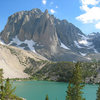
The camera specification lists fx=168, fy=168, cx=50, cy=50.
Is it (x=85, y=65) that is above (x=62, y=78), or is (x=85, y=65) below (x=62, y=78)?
above

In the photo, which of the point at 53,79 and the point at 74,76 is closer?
the point at 74,76

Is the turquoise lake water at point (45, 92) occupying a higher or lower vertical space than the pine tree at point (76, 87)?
lower

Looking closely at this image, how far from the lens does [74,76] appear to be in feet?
71.5

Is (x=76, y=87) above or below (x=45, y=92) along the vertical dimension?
above

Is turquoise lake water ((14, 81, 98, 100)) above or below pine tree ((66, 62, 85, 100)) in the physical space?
below

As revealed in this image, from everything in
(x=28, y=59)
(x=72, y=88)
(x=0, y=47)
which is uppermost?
(x=0, y=47)

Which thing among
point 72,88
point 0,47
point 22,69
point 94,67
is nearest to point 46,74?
point 22,69

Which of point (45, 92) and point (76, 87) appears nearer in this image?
point (76, 87)

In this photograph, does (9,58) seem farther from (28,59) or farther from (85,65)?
(85,65)

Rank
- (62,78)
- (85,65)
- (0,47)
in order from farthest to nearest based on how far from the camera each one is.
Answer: (0,47) < (85,65) < (62,78)

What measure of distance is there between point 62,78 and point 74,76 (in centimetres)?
10174

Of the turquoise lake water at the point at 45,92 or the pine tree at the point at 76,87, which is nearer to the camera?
the pine tree at the point at 76,87

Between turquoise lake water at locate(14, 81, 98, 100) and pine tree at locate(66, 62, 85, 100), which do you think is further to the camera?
turquoise lake water at locate(14, 81, 98, 100)

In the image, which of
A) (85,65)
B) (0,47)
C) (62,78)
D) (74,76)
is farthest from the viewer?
(0,47)
